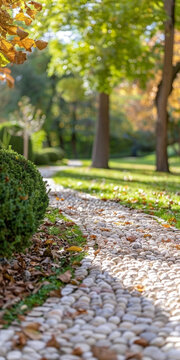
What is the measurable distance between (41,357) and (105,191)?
6176mm

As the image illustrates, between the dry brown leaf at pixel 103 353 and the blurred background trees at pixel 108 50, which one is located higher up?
the blurred background trees at pixel 108 50

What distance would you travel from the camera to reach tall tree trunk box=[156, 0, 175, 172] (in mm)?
13787

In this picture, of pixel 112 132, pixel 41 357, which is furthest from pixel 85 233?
pixel 112 132

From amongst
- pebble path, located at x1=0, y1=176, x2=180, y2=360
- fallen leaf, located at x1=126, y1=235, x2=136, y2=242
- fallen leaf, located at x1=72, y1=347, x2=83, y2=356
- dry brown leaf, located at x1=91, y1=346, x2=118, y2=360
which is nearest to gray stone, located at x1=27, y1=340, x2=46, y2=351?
pebble path, located at x1=0, y1=176, x2=180, y2=360

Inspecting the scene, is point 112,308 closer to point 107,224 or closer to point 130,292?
point 130,292

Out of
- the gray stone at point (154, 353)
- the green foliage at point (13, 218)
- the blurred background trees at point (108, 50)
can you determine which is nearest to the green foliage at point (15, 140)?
the blurred background trees at point (108, 50)

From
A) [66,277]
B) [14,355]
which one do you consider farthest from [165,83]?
[14,355]

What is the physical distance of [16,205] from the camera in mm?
3168

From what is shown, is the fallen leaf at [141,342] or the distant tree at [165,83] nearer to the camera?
the fallen leaf at [141,342]

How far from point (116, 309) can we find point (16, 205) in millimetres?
1121

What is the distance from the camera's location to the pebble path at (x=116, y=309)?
2313 millimetres

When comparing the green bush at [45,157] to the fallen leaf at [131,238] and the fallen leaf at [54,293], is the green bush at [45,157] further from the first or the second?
the fallen leaf at [54,293]

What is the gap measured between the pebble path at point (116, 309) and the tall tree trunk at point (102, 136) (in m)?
11.7

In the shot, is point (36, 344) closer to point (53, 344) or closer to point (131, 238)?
point (53, 344)
